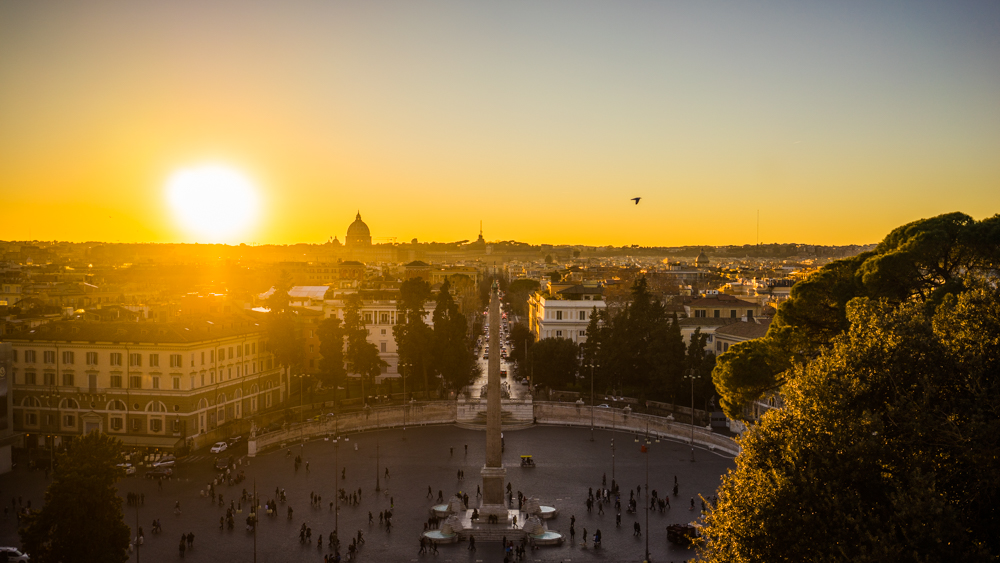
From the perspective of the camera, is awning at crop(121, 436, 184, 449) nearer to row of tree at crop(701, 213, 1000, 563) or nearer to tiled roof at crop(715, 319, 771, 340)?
row of tree at crop(701, 213, 1000, 563)

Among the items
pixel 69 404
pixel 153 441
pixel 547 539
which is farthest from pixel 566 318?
pixel 547 539

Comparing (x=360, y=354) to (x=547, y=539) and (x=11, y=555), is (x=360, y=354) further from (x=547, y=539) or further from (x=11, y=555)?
(x=11, y=555)

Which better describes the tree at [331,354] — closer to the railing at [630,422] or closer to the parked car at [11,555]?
the railing at [630,422]

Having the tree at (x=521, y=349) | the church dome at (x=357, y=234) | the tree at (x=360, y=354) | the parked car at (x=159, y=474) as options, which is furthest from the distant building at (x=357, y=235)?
the parked car at (x=159, y=474)

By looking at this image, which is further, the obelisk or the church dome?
the church dome

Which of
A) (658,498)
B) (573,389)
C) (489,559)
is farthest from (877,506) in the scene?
(573,389)

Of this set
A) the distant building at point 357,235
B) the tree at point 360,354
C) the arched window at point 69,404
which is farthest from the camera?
the distant building at point 357,235

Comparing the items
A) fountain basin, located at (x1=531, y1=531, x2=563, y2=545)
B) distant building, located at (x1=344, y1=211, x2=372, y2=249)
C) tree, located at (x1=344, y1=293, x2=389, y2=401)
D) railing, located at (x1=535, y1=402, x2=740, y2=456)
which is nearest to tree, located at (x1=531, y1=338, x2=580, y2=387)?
railing, located at (x1=535, y1=402, x2=740, y2=456)
